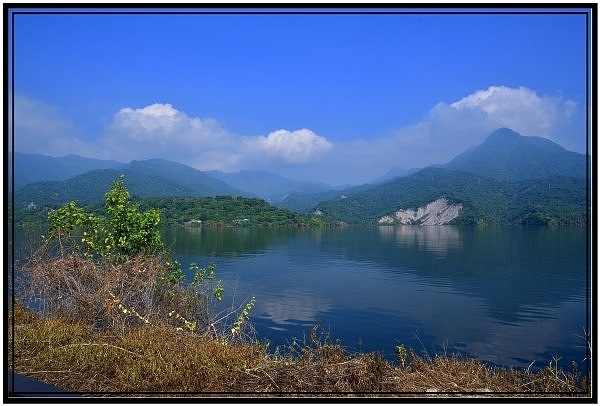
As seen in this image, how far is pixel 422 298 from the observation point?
1781cm

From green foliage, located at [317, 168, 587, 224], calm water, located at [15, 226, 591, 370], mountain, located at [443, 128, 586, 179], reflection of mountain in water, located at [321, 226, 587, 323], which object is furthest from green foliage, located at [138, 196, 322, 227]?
mountain, located at [443, 128, 586, 179]

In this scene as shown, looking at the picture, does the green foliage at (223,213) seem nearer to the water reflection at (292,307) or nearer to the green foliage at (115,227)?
the water reflection at (292,307)

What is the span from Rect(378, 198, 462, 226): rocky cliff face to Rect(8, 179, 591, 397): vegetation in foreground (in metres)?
80.8

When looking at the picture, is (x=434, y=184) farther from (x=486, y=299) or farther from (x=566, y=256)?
(x=486, y=299)

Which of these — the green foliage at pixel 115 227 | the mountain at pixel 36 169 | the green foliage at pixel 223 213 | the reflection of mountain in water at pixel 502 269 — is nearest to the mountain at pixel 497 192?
the green foliage at pixel 223 213

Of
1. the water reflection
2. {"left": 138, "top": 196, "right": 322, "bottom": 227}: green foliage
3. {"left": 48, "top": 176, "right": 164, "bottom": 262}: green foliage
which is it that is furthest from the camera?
{"left": 138, "top": 196, "right": 322, "bottom": 227}: green foliage

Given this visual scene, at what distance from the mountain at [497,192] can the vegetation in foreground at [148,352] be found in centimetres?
6157

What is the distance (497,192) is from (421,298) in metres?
80.7

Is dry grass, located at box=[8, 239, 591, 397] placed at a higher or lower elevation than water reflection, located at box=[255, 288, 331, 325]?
higher

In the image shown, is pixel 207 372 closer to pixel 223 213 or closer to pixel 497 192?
pixel 223 213

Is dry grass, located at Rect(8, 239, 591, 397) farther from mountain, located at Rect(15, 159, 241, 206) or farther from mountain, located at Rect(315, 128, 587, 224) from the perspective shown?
mountain, located at Rect(315, 128, 587, 224)

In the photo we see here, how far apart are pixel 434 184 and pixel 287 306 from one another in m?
93.5

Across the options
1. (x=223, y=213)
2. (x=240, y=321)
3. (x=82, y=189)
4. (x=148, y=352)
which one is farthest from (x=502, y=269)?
(x=223, y=213)

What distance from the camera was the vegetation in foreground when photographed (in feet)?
Result: 11.6
